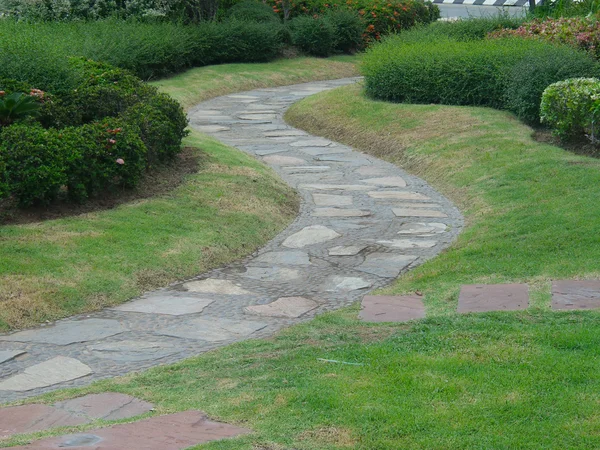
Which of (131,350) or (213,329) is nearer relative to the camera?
(131,350)

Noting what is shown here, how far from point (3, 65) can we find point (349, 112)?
18.6 feet

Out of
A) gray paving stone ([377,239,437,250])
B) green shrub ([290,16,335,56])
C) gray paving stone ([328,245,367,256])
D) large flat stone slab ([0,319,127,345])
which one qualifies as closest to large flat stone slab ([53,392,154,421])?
large flat stone slab ([0,319,127,345])

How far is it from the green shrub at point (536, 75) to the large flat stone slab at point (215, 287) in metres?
6.69

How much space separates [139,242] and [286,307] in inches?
66.2

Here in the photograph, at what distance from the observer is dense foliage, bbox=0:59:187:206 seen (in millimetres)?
7824

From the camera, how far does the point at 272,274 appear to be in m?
7.45

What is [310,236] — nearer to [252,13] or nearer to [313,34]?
[313,34]

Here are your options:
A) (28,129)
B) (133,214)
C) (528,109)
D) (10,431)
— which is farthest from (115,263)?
(528,109)

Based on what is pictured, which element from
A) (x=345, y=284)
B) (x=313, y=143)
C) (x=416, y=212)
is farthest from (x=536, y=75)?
(x=345, y=284)

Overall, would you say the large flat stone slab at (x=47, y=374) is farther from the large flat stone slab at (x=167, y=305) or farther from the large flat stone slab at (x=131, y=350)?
the large flat stone slab at (x=167, y=305)

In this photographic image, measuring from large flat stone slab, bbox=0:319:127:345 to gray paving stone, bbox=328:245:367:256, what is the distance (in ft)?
7.99

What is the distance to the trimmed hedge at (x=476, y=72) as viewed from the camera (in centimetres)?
1243

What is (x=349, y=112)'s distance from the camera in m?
14.2

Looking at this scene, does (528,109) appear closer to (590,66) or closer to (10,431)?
(590,66)
